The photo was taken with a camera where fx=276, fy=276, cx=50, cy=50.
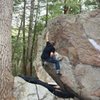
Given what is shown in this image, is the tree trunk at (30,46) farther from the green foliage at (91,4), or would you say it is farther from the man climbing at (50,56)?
the man climbing at (50,56)

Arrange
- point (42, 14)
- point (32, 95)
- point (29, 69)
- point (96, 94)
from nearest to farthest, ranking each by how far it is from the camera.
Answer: point (96, 94) → point (32, 95) → point (29, 69) → point (42, 14)

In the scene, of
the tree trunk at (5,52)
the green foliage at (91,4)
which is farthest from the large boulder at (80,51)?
the green foliage at (91,4)

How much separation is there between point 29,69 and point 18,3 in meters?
4.17

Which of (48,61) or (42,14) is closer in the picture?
(48,61)

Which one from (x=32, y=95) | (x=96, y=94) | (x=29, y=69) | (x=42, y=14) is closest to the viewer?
(x=96, y=94)

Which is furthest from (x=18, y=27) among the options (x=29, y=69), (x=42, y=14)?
(x=29, y=69)

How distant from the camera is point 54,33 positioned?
8086 mm

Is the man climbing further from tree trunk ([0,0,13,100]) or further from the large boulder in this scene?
tree trunk ([0,0,13,100])

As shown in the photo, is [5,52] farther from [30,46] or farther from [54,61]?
[30,46]

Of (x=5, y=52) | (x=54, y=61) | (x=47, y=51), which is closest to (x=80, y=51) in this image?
(x=54, y=61)

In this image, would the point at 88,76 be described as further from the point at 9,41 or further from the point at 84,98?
the point at 9,41

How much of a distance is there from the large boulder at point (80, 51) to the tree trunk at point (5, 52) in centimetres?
136

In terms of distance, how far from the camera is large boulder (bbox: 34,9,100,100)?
7.22m

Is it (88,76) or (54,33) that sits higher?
(54,33)
